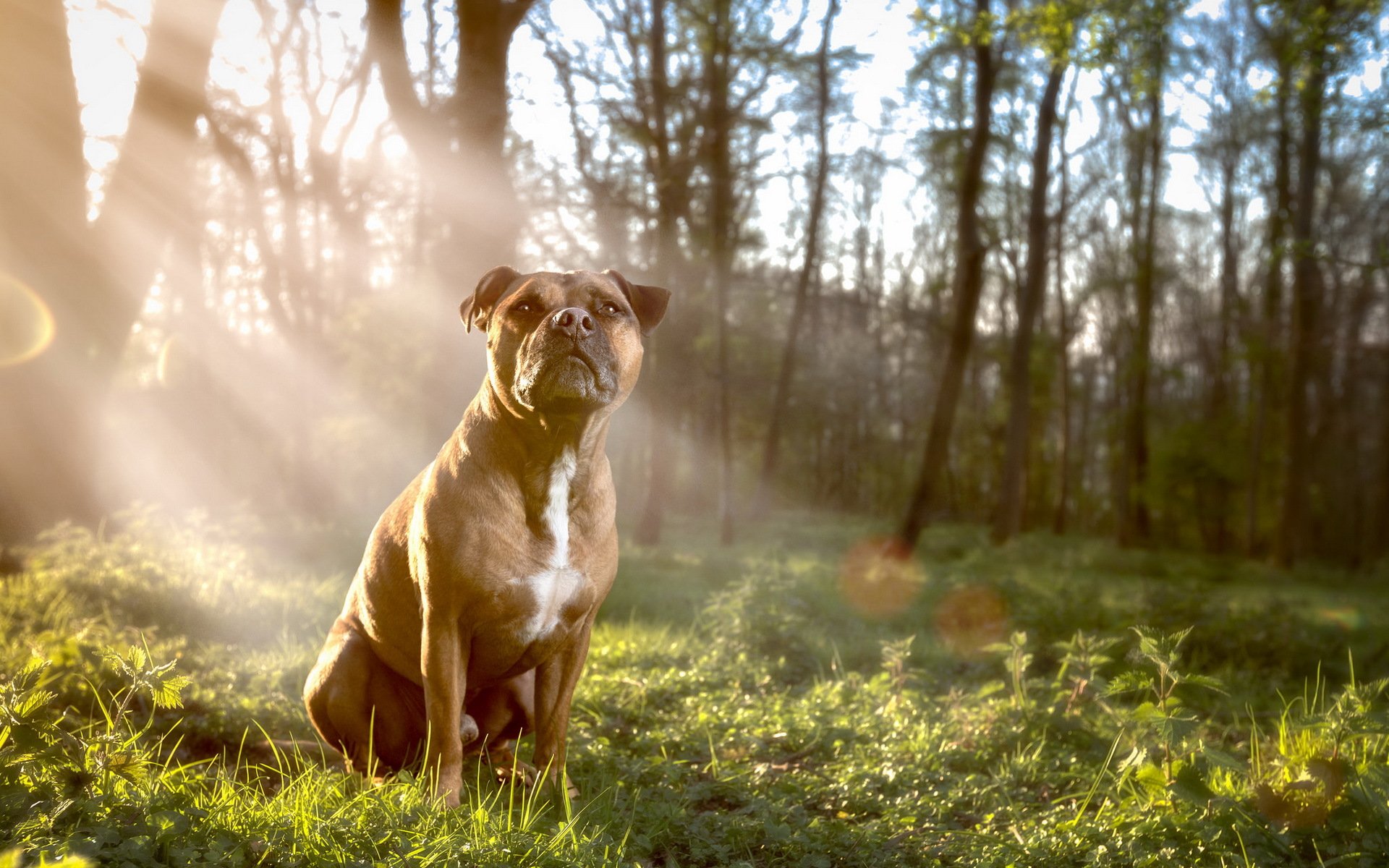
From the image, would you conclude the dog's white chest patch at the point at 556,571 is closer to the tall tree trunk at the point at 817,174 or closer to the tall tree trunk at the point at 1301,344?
the tall tree trunk at the point at 817,174

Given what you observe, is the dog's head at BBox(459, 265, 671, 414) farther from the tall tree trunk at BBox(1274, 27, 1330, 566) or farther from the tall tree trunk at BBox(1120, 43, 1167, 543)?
the tall tree trunk at BBox(1120, 43, 1167, 543)

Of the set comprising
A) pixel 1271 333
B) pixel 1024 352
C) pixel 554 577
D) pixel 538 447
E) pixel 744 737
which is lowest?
pixel 744 737

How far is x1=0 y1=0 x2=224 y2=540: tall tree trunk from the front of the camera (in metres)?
6.36

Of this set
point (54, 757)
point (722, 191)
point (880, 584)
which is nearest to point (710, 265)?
point (722, 191)

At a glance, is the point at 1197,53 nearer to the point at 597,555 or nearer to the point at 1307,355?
the point at 1307,355

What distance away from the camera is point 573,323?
3.07m

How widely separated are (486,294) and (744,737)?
2.45 metres

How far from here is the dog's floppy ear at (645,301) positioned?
3.59 meters

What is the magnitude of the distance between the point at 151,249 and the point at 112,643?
3.46 m

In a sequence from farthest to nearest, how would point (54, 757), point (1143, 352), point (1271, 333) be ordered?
1. point (1271, 333)
2. point (1143, 352)
3. point (54, 757)

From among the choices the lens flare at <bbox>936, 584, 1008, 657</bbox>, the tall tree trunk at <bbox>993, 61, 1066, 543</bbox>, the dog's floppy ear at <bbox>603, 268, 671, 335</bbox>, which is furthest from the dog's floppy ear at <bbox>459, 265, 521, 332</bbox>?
the tall tree trunk at <bbox>993, 61, 1066, 543</bbox>

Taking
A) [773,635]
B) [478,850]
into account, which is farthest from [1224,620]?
[478,850]

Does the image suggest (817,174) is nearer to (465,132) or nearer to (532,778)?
(465,132)

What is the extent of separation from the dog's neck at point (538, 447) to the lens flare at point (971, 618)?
210 inches
